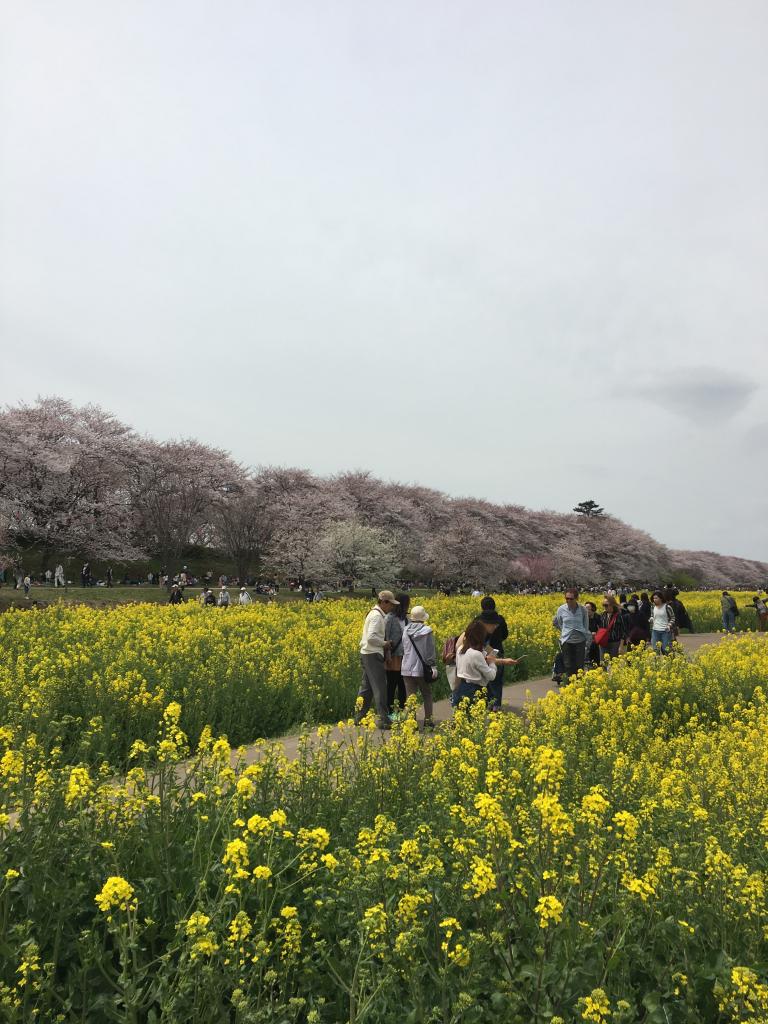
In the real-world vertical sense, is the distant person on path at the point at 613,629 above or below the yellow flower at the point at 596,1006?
above

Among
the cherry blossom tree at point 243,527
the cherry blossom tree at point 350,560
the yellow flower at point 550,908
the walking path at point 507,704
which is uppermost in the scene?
the cherry blossom tree at point 243,527

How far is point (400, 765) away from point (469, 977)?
323 cm

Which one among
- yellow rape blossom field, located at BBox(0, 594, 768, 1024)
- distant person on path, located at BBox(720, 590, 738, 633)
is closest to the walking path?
yellow rape blossom field, located at BBox(0, 594, 768, 1024)

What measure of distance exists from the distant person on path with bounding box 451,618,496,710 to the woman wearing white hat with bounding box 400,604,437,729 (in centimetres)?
53

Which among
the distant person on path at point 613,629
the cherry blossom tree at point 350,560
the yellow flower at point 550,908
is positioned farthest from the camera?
the cherry blossom tree at point 350,560

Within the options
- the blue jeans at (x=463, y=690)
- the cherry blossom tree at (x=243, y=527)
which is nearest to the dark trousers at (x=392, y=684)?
the blue jeans at (x=463, y=690)

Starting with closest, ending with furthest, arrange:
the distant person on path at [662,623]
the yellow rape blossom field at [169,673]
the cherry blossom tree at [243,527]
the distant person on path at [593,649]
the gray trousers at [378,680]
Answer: the yellow rape blossom field at [169,673] < the gray trousers at [378,680] < the distant person on path at [593,649] < the distant person on path at [662,623] < the cherry blossom tree at [243,527]

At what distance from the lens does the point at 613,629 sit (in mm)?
14992

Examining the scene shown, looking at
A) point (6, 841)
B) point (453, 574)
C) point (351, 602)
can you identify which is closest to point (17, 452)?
point (351, 602)

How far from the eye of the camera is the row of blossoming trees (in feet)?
142

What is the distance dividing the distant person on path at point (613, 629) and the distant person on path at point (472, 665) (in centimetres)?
556

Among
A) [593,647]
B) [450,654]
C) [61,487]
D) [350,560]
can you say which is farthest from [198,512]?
[450,654]

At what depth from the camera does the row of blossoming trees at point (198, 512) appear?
43188 millimetres

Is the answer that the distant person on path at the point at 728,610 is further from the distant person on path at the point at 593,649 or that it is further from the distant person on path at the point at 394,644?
the distant person on path at the point at 394,644
